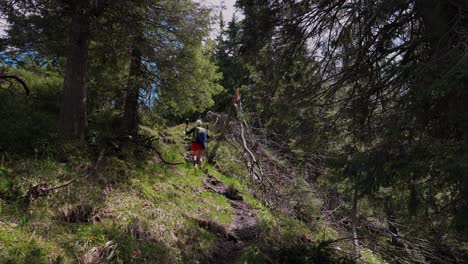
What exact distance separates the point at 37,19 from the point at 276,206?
7.07 meters

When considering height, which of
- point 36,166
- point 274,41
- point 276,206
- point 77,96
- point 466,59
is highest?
point 274,41

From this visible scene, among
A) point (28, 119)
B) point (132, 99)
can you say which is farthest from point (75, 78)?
point (132, 99)

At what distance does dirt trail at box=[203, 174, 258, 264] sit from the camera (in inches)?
237

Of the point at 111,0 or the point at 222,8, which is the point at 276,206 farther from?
the point at 111,0

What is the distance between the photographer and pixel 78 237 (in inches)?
169

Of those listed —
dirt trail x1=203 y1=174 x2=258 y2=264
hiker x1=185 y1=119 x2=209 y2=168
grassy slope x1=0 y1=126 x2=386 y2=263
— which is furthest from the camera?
hiker x1=185 y1=119 x2=209 y2=168

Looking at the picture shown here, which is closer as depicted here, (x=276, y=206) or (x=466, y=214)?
(x=466, y=214)

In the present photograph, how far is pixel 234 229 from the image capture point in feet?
24.7

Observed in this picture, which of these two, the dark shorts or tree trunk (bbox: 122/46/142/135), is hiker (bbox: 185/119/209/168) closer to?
the dark shorts

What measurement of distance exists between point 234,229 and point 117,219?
3.23m

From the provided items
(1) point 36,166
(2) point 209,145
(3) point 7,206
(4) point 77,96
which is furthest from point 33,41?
(2) point 209,145

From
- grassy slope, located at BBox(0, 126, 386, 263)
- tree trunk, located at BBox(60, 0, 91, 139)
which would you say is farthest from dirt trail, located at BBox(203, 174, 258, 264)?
tree trunk, located at BBox(60, 0, 91, 139)

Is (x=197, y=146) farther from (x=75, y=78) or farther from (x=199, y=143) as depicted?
(x=75, y=78)

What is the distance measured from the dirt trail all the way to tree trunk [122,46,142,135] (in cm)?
294
